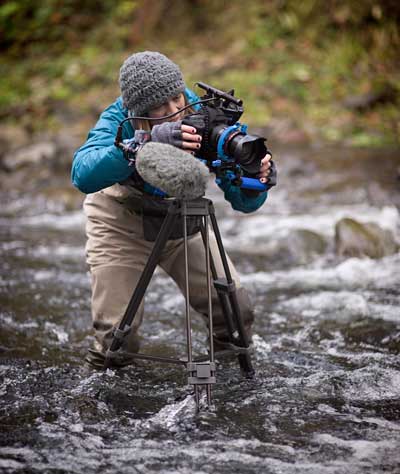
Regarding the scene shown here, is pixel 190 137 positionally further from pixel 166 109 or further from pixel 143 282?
pixel 143 282

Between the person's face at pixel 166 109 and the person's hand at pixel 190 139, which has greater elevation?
the person's face at pixel 166 109

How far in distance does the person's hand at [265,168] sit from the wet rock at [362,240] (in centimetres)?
324

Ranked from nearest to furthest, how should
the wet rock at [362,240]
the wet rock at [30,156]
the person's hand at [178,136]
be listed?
the person's hand at [178,136] < the wet rock at [362,240] < the wet rock at [30,156]

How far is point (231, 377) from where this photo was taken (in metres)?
3.63

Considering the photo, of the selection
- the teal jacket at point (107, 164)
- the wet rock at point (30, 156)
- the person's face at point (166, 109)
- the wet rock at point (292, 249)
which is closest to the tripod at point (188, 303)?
the teal jacket at point (107, 164)

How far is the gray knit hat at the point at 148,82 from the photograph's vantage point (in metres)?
3.25

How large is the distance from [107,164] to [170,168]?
53 centimetres

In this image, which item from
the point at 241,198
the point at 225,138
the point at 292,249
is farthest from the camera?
the point at 292,249

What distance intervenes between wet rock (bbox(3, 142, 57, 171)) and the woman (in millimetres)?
6482

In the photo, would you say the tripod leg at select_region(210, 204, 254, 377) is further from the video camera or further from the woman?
the woman

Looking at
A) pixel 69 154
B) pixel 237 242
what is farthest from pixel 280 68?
pixel 237 242

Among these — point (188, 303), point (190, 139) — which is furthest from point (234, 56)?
point (188, 303)

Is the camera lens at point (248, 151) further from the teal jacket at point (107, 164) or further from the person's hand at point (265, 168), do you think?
the teal jacket at point (107, 164)

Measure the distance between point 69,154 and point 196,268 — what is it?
6746 mm
